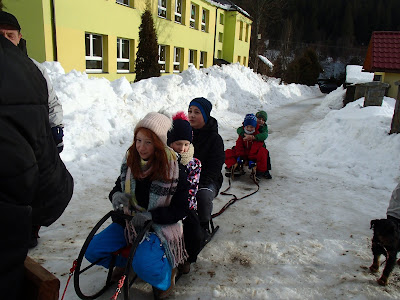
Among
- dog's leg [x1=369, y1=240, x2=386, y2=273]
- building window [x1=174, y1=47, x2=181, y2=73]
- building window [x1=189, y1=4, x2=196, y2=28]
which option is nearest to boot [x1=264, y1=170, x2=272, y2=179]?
dog's leg [x1=369, y1=240, x2=386, y2=273]

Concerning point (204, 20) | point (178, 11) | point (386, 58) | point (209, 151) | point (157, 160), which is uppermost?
point (204, 20)

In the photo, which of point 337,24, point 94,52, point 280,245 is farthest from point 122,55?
point 337,24

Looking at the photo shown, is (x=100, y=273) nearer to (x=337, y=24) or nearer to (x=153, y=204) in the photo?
(x=153, y=204)

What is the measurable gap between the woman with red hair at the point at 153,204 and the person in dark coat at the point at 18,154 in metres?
1.34

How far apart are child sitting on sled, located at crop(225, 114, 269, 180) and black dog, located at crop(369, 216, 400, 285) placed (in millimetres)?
3048

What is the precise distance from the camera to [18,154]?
1.02 metres

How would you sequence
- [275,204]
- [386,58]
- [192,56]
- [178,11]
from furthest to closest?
[192,56]
[178,11]
[386,58]
[275,204]

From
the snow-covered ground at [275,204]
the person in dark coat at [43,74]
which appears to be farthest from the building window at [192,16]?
the person in dark coat at [43,74]

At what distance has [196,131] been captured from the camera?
4.01 meters

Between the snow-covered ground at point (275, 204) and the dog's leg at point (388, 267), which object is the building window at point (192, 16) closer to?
the snow-covered ground at point (275, 204)

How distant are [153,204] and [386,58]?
15199mm

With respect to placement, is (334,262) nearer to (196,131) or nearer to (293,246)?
(293,246)

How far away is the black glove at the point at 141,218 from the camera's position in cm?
251

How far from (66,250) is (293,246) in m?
2.69
